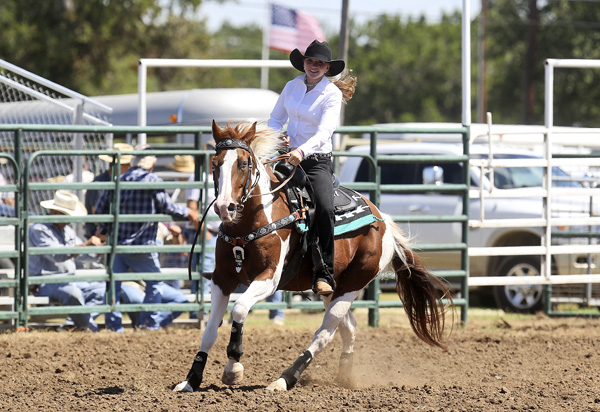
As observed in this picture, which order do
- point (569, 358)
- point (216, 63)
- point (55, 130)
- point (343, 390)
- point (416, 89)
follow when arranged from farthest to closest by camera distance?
point (416, 89) < point (216, 63) < point (55, 130) < point (569, 358) < point (343, 390)

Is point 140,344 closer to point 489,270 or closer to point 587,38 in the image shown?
point 489,270

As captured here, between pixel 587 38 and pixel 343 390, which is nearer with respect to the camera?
pixel 343 390

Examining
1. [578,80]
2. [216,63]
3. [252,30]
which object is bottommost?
[216,63]

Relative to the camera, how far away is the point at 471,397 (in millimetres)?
5855

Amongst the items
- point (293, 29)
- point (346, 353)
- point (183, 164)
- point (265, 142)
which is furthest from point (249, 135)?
point (293, 29)

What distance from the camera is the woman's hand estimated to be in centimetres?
603

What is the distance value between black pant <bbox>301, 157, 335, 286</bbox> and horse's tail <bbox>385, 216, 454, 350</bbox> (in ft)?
3.24

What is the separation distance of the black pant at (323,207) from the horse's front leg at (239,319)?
0.54 meters

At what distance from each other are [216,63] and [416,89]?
2124 inches

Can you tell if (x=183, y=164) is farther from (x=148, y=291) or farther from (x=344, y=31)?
(x=344, y=31)

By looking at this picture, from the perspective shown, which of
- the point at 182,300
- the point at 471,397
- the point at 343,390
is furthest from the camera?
the point at 182,300

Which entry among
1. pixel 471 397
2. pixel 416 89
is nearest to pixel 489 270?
pixel 471 397

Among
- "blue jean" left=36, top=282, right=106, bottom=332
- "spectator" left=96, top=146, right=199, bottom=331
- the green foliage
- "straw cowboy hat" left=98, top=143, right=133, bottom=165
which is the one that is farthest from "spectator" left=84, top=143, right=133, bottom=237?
the green foliage

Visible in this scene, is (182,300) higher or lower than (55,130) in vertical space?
lower
